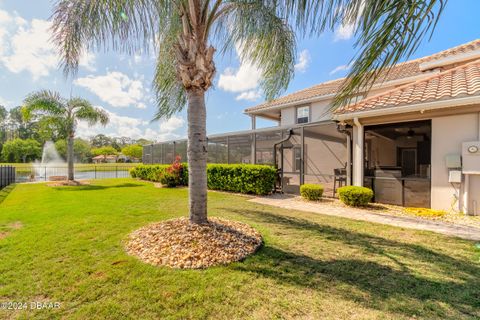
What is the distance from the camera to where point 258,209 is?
7715 mm

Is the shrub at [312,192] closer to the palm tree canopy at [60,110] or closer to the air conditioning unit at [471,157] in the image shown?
the air conditioning unit at [471,157]

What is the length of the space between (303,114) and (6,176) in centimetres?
2147

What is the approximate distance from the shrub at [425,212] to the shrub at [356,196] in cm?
117

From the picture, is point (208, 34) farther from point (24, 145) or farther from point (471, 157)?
point (24, 145)

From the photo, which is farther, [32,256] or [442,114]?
[442,114]

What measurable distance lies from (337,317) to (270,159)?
9.54 meters

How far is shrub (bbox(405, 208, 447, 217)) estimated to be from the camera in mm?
6586

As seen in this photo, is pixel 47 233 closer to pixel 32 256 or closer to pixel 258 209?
pixel 32 256

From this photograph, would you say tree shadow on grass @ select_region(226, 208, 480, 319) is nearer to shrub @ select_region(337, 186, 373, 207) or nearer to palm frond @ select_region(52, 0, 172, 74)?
shrub @ select_region(337, 186, 373, 207)

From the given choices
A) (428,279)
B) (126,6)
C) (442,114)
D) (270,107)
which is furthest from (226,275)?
(270,107)

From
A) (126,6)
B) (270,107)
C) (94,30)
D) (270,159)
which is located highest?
(270,107)

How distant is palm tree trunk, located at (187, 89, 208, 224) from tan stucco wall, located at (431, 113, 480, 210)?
7.44 meters

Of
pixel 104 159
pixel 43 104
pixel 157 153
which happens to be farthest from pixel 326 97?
pixel 104 159

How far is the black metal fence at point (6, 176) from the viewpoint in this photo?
1509cm
